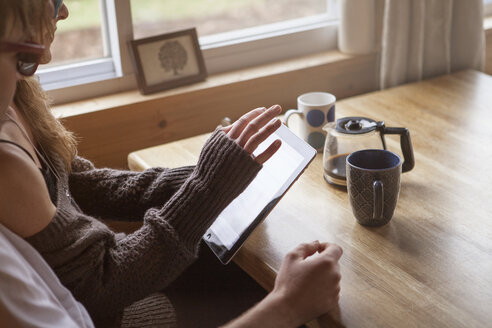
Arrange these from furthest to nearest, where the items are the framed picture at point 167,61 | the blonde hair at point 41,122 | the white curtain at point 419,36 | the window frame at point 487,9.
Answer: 1. the window frame at point 487,9
2. the white curtain at point 419,36
3. the framed picture at point 167,61
4. the blonde hair at point 41,122

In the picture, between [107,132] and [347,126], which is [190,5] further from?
[347,126]

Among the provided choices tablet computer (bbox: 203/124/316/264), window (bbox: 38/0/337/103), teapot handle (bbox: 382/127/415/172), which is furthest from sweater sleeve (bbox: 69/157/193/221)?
window (bbox: 38/0/337/103)

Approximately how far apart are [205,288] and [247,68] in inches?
32.7

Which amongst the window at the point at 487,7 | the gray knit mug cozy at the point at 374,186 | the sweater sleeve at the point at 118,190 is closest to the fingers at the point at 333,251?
the gray knit mug cozy at the point at 374,186

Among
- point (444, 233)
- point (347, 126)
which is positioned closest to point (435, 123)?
point (347, 126)

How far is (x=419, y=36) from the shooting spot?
1.87 metres

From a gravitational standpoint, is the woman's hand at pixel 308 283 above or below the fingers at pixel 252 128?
below

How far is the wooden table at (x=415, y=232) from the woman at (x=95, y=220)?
8 centimetres

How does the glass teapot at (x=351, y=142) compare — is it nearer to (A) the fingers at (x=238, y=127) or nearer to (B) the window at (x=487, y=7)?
(A) the fingers at (x=238, y=127)

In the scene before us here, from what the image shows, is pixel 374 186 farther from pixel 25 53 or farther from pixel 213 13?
pixel 213 13

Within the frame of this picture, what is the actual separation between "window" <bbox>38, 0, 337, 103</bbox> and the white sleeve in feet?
3.19

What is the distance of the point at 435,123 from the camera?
1511mm

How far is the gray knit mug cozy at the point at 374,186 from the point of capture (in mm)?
1060

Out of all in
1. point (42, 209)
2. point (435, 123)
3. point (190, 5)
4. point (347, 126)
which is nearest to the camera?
point (42, 209)
